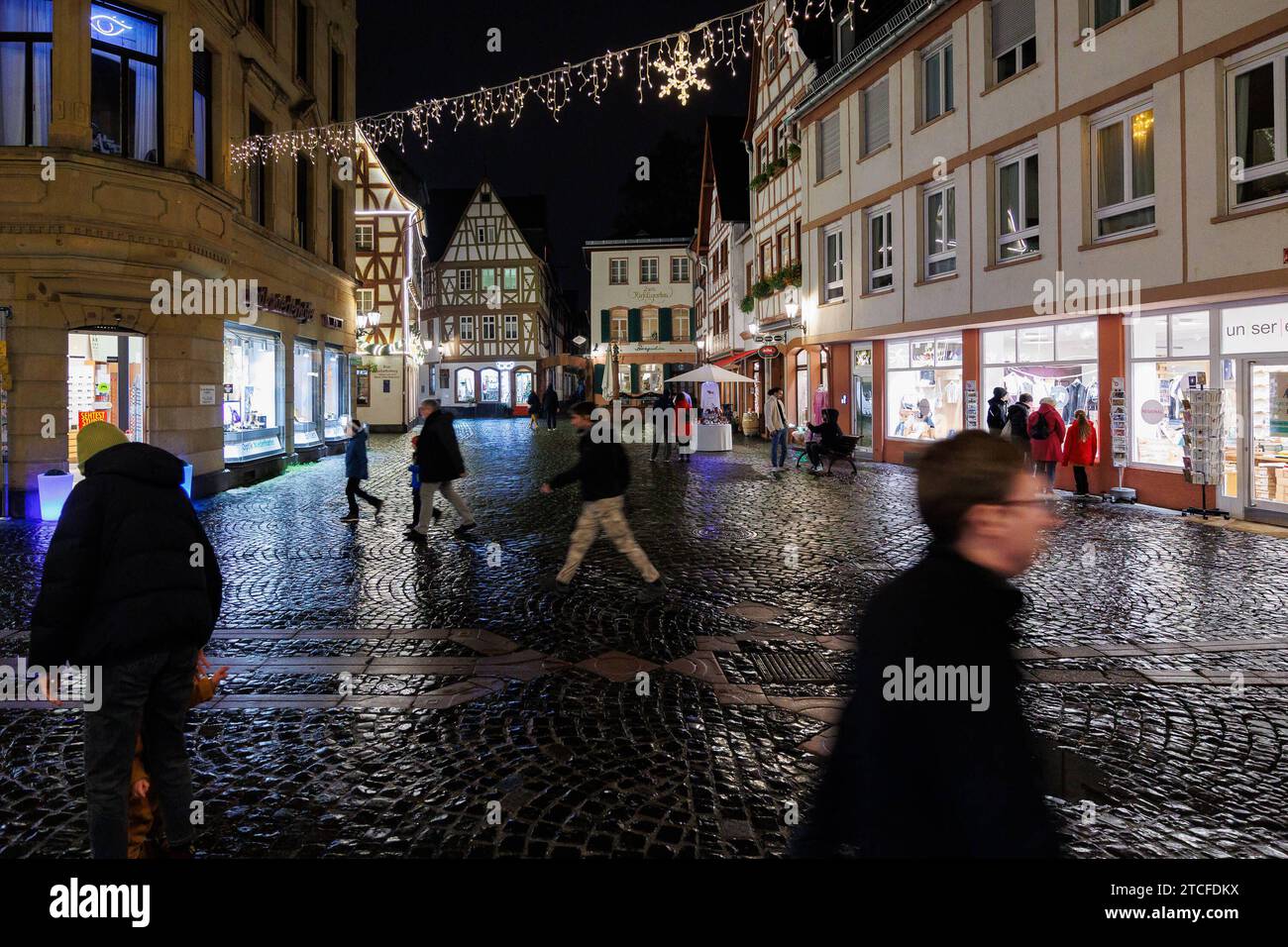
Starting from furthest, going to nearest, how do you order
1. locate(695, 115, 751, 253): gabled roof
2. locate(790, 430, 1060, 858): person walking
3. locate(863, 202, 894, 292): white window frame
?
locate(695, 115, 751, 253): gabled roof
locate(863, 202, 894, 292): white window frame
locate(790, 430, 1060, 858): person walking

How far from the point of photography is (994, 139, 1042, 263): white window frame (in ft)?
56.6

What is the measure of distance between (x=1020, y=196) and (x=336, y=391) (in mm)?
19306

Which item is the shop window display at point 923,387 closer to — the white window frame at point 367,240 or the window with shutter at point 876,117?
the window with shutter at point 876,117

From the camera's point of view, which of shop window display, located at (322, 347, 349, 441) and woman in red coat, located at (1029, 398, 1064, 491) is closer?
woman in red coat, located at (1029, 398, 1064, 491)

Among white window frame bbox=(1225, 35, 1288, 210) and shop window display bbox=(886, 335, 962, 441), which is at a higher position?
white window frame bbox=(1225, 35, 1288, 210)

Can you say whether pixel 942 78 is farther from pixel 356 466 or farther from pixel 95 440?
pixel 95 440

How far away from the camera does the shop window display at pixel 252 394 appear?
18.3 meters

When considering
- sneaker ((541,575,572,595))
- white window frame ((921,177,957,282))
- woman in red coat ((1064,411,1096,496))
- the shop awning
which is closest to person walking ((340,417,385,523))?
sneaker ((541,575,572,595))

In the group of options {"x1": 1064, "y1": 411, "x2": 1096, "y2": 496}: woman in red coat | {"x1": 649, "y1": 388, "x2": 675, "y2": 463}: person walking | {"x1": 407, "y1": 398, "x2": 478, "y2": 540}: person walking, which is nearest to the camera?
{"x1": 407, "y1": 398, "x2": 478, "y2": 540}: person walking

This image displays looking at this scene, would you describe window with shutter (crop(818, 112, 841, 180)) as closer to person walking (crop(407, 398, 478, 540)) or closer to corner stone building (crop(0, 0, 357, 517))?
corner stone building (crop(0, 0, 357, 517))

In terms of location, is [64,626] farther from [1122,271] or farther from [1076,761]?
[1122,271]

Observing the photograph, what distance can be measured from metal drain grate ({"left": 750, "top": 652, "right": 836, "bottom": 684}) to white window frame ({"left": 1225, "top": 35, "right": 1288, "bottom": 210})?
10174 millimetres
